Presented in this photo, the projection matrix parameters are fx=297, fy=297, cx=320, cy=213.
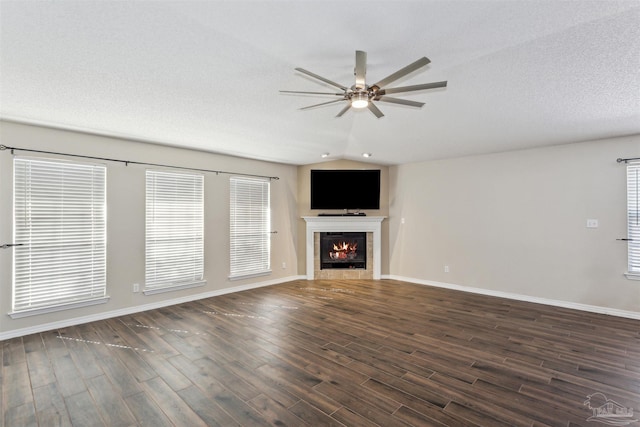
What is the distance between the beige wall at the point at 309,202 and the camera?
6.48m

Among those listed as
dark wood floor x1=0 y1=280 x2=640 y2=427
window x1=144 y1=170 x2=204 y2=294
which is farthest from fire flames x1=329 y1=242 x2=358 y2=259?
window x1=144 y1=170 x2=204 y2=294

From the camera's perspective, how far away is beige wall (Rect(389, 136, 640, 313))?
13.8ft

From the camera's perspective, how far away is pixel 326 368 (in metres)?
2.72

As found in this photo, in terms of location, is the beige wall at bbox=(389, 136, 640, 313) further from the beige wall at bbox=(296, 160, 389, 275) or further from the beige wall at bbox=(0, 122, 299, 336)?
the beige wall at bbox=(0, 122, 299, 336)

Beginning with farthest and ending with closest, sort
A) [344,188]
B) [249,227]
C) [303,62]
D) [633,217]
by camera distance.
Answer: [344,188], [249,227], [633,217], [303,62]

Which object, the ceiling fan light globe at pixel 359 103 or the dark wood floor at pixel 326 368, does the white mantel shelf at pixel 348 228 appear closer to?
the dark wood floor at pixel 326 368

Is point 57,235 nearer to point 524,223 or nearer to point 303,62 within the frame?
point 303,62

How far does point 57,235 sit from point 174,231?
142 cm

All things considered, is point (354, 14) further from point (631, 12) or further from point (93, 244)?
point (93, 244)

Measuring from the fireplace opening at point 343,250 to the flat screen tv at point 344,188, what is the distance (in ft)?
2.11

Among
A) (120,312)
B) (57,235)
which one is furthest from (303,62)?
(120,312)

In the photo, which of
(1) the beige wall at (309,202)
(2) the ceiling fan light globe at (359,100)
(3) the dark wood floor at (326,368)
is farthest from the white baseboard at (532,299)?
(2) the ceiling fan light globe at (359,100)

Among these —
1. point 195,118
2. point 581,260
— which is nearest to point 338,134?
point 195,118

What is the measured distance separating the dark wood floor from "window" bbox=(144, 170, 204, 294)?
2.03ft
